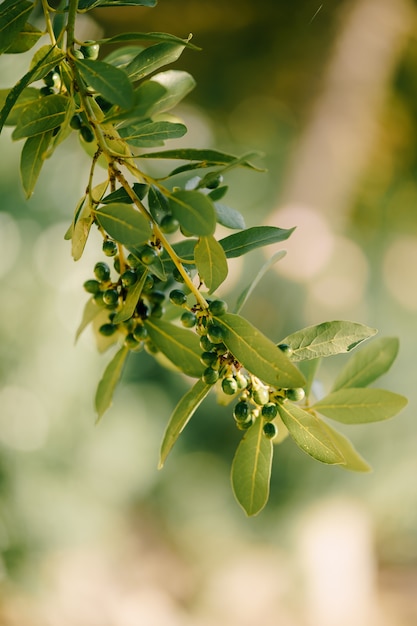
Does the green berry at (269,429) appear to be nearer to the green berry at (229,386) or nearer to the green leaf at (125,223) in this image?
the green berry at (229,386)

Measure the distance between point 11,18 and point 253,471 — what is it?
307 millimetres

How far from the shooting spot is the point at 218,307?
36cm

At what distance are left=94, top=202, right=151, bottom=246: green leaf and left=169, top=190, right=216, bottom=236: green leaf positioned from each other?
2 centimetres

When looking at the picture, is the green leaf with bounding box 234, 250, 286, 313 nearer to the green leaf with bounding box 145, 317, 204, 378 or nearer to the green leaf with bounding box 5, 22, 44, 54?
the green leaf with bounding box 145, 317, 204, 378

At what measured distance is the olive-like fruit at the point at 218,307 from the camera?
0.35 m

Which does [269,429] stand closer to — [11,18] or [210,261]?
[210,261]

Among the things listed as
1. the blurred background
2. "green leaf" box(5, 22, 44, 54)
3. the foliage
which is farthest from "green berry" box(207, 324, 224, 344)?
the blurred background

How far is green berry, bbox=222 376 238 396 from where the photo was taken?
1.15 ft

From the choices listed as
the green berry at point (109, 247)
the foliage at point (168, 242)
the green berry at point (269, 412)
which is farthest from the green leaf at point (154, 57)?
the green berry at point (269, 412)

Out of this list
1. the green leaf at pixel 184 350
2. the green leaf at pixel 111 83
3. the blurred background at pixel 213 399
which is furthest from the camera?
the blurred background at pixel 213 399

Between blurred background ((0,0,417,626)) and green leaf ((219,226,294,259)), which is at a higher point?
blurred background ((0,0,417,626))

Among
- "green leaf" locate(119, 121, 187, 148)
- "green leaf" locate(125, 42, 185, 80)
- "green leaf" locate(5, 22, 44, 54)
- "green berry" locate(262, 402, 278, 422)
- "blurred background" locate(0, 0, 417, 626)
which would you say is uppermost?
"blurred background" locate(0, 0, 417, 626)

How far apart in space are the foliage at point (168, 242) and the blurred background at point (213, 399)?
1211mm

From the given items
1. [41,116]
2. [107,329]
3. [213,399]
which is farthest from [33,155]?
[213,399]
